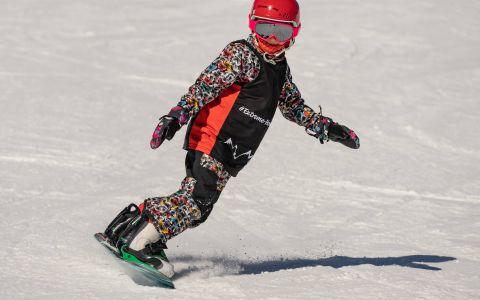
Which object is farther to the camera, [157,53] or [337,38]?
[337,38]

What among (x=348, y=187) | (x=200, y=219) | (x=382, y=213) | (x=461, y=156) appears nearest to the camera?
(x=200, y=219)

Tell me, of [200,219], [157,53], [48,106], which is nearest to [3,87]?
[48,106]

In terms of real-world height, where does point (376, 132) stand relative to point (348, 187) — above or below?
above

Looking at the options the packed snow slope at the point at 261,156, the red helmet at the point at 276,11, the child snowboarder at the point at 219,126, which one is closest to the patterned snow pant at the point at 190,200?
the child snowboarder at the point at 219,126

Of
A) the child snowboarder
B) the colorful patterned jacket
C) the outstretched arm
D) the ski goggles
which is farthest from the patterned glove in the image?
the outstretched arm

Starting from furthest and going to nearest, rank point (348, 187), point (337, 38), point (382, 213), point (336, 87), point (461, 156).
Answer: point (337, 38) < point (336, 87) < point (461, 156) < point (348, 187) < point (382, 213)

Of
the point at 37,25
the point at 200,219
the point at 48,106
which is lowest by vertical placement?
the point at 200,219

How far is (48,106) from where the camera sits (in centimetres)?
903

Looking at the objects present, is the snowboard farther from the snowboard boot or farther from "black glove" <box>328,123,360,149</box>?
"black glove" <box>328,123,360,149</box>

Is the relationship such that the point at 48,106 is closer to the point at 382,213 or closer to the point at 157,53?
the point at 157,53

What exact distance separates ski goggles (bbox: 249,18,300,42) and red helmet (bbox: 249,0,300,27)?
0.08ft

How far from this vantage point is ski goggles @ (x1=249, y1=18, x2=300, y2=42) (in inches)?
176

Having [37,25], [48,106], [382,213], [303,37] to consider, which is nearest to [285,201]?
[382,213]

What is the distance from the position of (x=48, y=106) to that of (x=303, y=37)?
5.52 metres
